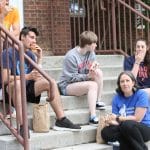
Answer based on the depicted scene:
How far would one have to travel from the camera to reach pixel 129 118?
645cm

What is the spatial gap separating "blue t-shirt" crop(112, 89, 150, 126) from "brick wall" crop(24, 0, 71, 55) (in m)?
3.86

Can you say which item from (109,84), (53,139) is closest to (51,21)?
(109,84)

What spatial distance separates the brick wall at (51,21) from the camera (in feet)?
33.8

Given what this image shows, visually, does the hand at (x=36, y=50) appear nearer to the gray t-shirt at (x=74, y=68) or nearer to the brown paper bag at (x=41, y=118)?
the gray t-shirt at (x=74, y=68)

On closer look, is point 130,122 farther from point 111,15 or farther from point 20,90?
point 111,15

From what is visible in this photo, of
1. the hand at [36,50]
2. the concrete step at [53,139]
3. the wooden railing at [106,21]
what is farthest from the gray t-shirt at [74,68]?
the wooden railing at [106,21]

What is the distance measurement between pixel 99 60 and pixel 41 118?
2968 millimetres

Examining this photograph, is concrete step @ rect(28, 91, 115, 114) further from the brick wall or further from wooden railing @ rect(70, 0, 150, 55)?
the brick wall

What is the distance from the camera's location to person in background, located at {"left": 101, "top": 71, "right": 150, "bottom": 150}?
247 inches

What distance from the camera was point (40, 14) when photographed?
33.9 feet

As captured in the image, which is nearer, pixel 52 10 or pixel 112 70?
pixel 112 70

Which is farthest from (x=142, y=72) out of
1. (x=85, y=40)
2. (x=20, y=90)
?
(x=20, y=90)

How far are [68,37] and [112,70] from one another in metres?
2.07

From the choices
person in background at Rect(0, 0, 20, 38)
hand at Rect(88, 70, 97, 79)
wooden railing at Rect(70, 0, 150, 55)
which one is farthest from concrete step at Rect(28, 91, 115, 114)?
wooden railing at Rect(70, 0, 150, 55)
